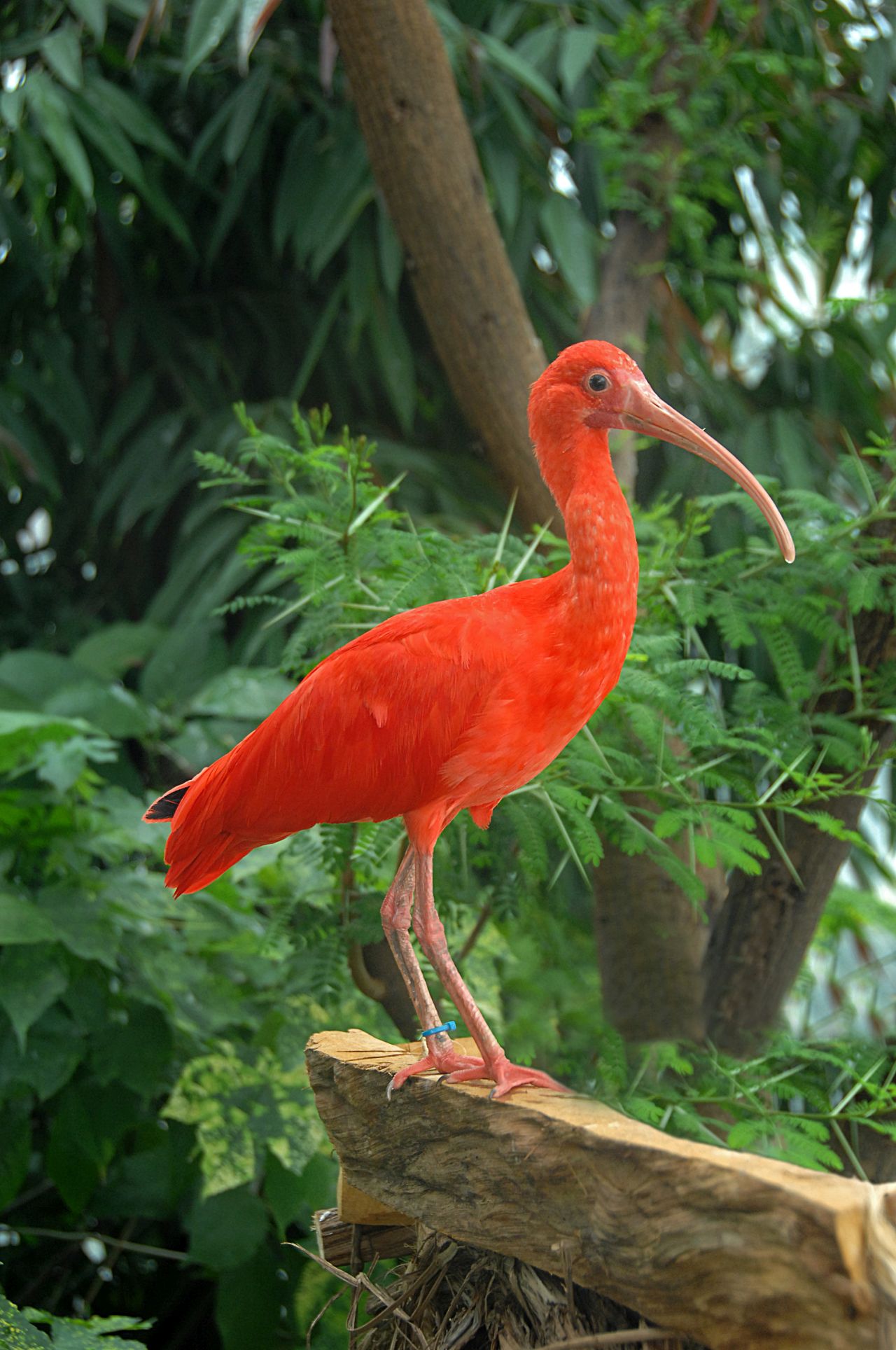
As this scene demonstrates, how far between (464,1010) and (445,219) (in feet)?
6.73

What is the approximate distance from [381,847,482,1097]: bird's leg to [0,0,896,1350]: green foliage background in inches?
12.2

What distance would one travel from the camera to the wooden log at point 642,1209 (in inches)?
40.5

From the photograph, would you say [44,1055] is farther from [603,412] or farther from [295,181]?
[295,181]

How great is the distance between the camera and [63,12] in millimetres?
3875

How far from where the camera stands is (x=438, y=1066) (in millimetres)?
1631

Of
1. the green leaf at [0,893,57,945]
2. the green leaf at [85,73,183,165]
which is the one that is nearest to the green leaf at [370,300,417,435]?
the green leaf at [85,73,183,165]

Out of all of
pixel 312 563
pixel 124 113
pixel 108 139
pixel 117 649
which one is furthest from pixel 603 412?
pixel 124 113

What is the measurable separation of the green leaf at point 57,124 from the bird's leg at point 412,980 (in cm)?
235

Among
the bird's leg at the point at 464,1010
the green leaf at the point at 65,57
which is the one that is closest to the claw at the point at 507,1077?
the bird's leg at the point at 464,1010

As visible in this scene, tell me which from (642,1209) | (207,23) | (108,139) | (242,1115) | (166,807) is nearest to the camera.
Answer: (642,1209)

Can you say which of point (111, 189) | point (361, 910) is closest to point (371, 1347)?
point (361, 910)

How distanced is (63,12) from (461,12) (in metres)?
1.34

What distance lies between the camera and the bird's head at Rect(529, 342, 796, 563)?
1648 millimetres

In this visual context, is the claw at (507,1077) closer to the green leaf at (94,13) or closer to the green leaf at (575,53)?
the green leaf at (575,53)
